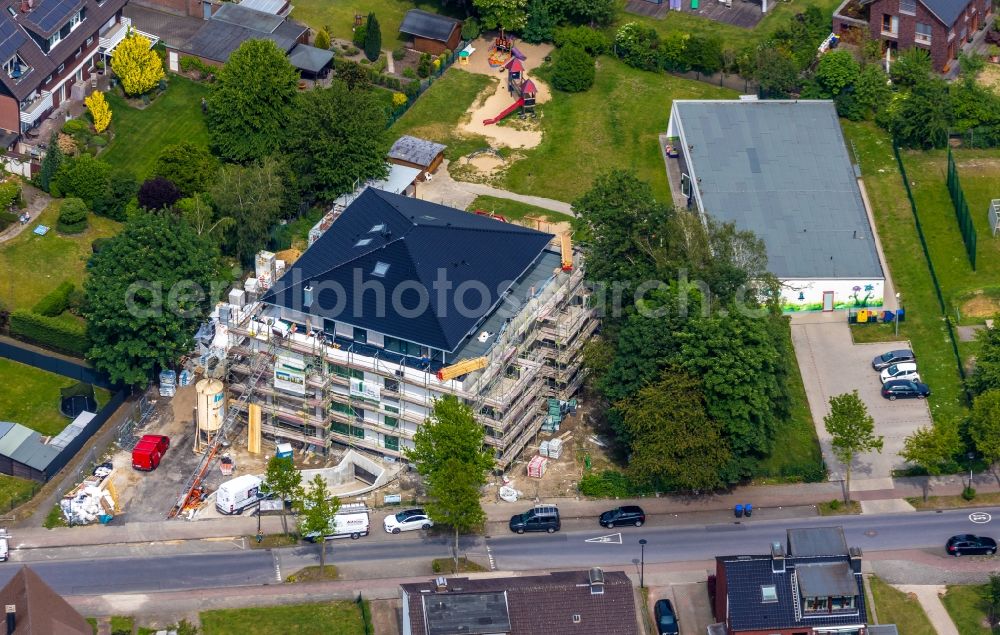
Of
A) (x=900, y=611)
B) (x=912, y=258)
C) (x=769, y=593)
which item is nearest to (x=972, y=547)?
(x=900, y=611)

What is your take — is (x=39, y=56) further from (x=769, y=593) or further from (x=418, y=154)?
(x=769, y=593)

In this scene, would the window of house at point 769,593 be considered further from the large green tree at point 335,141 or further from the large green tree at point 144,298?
the large green tree at point 335,141

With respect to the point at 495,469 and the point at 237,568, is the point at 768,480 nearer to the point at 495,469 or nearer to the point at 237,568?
the point at 495,469

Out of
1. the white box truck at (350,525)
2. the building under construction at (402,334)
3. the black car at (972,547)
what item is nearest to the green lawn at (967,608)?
the black car at (972,547)

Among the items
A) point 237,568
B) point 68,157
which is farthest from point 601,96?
point 237,568

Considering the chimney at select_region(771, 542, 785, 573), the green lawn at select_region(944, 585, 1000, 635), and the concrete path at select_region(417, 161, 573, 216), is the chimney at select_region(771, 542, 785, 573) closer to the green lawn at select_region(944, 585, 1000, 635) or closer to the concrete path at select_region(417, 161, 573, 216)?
the green lawn at select_region(944, 585, 1000, 635)

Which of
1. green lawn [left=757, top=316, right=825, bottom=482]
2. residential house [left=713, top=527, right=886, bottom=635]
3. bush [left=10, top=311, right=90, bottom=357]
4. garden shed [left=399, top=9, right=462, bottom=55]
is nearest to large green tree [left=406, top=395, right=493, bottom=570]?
residential house [left=713, top=527, right=886, bottom=635]
